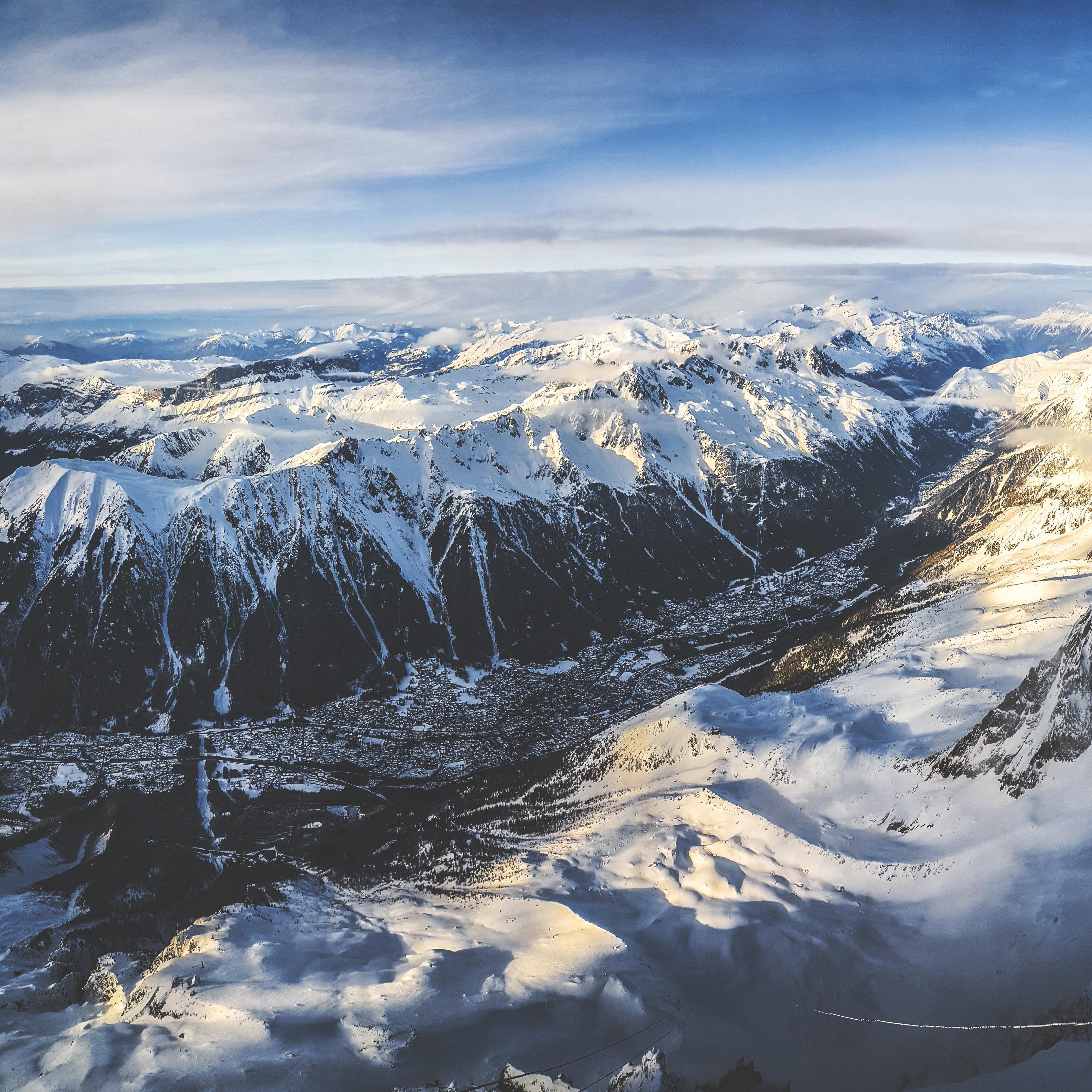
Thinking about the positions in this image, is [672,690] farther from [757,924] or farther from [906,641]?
[757,924]

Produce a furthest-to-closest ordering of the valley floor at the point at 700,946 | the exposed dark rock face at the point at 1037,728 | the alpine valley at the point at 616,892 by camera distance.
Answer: the exposed dark rock face at the point at 1037,728 < the alpine valley at the point at 616,892 < the valley floor at the point at 700,946

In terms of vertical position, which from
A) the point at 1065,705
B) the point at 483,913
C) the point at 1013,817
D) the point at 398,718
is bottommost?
the point at 398,718

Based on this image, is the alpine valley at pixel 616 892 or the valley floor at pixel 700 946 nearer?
the valley floor at pixel 700 946

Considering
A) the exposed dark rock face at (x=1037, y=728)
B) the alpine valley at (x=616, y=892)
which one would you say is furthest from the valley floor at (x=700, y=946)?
the exposed dark rock face at (x=1037, y=728)

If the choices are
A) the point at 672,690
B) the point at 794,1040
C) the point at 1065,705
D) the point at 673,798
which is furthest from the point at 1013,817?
the point at 672,690

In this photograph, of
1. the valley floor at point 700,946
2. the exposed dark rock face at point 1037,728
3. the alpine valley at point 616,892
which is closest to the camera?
the valley floor at point 700,946

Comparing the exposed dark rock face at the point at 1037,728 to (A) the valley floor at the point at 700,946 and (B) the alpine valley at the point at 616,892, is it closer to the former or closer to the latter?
(B) the alpine valley at the point at 616,892

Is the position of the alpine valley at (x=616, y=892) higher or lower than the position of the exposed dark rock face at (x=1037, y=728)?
lower

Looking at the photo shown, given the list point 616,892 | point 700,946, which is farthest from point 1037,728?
point 616,892

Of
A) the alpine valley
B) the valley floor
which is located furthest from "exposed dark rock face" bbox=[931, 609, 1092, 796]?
the valley floor

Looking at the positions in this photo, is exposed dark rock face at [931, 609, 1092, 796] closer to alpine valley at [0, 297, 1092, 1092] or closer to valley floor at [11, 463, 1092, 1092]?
alpine valley at [0, 297, 1092, 1092]
